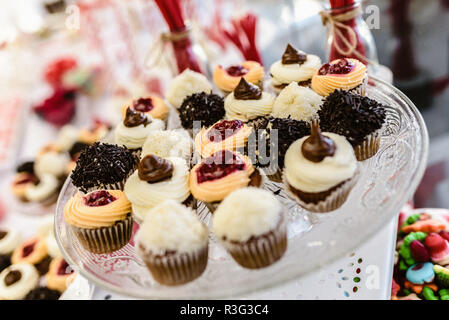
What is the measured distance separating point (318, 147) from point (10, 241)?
2315 mm

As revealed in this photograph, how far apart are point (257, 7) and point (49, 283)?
15.2ft

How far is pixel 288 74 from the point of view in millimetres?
2078

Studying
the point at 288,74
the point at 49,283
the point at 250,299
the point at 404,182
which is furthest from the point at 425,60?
the point at 49,283

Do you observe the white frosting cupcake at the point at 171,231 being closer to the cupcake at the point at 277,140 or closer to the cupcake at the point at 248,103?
the cupcake at the point at 277,140

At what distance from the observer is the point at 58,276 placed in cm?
234

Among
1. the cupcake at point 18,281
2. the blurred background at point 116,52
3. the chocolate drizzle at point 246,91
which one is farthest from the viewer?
the blurred background at point 116,52

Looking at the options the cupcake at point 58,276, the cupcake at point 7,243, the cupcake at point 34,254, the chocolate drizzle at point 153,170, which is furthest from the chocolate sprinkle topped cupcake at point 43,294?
the chocolate drizzle at point 153,170

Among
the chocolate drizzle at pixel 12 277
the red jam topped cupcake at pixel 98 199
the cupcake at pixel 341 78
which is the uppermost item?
the cupcake at pixel 341 78

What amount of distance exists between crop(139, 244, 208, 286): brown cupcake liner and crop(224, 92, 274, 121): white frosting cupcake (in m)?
0.78

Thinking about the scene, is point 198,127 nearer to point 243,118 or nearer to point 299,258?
point 243,118

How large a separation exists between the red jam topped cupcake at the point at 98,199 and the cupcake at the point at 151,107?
66 centimetres

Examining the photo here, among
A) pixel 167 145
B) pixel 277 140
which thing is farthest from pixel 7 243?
pixel 277 140

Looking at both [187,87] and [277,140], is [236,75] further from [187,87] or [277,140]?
[277,140]

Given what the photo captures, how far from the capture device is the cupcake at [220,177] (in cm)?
148
